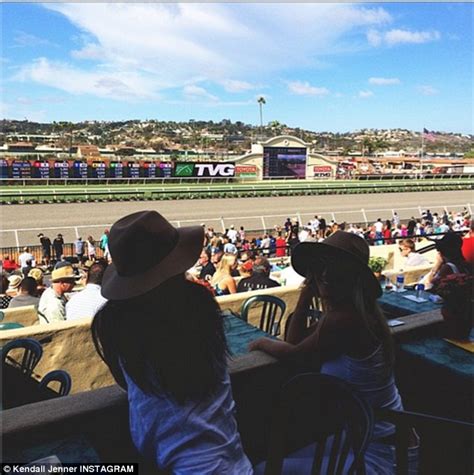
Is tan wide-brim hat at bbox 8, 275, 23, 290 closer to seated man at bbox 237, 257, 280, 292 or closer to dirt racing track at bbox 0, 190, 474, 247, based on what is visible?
seated man at bbox 237, 257, 280, 292

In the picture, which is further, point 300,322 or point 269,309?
point 269,309

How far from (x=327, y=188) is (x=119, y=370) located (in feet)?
139

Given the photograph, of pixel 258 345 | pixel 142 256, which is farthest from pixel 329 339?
pixel 142 256

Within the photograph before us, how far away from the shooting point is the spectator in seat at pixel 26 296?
6008 mm

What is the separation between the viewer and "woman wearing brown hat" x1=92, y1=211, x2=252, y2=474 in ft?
5.39

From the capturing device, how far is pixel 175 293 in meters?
1.70

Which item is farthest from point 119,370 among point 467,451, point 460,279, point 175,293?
point 460,279

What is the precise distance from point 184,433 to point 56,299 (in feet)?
13.4

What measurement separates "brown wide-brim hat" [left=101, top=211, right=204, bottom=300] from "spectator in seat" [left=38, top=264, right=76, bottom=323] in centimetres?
374

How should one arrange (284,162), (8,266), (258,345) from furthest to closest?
(284,162) < (8,266) < (258,345)

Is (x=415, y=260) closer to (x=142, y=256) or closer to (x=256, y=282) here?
(x=256, y=282)

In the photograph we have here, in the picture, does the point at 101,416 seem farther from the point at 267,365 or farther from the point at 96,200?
the point at 96,200

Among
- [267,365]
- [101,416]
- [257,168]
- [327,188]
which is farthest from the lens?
[257,168]

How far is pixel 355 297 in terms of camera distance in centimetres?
223
